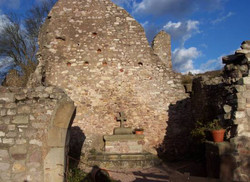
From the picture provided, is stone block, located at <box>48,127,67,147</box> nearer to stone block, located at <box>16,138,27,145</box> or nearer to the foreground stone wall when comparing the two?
the foreground stone wall

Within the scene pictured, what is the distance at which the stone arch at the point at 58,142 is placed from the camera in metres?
4.84

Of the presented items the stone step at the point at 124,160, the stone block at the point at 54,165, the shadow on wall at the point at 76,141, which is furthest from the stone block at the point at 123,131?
the stone block at the point at 54,165

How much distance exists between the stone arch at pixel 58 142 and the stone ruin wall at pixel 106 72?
4.94m

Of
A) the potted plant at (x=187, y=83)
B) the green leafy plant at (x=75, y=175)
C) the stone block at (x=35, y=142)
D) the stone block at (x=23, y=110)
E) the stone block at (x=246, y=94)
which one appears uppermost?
the potted plant at (x=187, y=83)

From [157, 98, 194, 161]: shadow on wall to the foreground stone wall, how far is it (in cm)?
598

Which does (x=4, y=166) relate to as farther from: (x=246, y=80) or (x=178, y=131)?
(x=178, y=131)

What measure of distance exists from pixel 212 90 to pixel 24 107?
623 centimetres

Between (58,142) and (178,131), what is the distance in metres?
6.44

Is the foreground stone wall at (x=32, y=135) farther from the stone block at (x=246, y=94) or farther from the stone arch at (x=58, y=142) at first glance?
the stone block at (x=246, y=94)

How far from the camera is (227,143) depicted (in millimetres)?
5180

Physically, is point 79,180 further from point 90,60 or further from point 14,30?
point 14,30

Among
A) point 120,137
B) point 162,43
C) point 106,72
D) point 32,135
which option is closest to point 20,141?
point 32,135

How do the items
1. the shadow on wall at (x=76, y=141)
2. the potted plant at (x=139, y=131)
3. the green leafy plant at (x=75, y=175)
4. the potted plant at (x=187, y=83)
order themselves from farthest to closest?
the potted plant at (x=187, y=83), the shadow on wall at (x=76, y=141), the potted plant at (x=139, y=131), the green leafy plant at (x=75, y=175)

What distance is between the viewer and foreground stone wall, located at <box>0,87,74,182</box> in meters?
4.75
